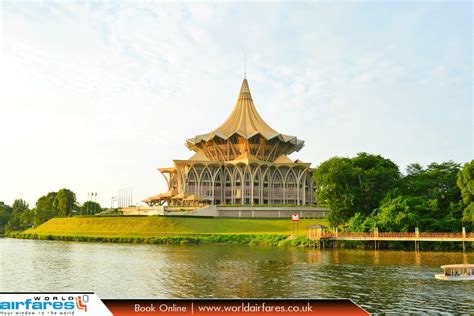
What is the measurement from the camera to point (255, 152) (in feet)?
349

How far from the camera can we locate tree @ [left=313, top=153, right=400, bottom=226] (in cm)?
5416

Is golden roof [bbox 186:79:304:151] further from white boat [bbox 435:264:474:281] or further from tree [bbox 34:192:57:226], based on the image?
white boat [bbox 435:264:474:281]

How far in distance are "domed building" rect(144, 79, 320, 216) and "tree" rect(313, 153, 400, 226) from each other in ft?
137

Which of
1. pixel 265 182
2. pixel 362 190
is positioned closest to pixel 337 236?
pixel 362 190

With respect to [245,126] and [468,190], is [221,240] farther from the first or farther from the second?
[245,126]

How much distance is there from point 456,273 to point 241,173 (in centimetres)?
7216

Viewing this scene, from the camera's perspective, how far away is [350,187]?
180 feet

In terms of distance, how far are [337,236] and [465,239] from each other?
11754 millimetres

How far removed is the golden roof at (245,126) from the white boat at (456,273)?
75334mm

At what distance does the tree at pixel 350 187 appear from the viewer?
54156mm

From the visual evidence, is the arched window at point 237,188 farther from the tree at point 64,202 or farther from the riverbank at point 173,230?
the tree at point 64,202

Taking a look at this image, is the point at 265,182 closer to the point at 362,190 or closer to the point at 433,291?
the point at 362,190

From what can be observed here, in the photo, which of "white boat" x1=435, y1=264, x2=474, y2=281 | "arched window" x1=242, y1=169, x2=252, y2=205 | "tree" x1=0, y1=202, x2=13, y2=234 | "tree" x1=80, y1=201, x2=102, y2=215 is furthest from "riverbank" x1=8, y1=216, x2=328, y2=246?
"tree" x1=0, y1=202, x2=13, y2=234

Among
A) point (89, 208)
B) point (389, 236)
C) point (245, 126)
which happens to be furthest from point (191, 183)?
Answer: point (389, 236)
